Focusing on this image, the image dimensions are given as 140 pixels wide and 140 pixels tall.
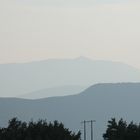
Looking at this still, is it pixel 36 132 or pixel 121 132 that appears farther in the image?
pixel 121 132

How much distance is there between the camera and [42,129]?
153ft

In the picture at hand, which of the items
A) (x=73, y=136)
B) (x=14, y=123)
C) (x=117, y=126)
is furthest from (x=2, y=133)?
(x=117, y=126)

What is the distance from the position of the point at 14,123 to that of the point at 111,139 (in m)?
7.26

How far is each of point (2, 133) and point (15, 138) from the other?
212 centimetres

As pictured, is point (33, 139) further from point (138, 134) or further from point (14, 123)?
point (138, 134)

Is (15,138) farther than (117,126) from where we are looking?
No

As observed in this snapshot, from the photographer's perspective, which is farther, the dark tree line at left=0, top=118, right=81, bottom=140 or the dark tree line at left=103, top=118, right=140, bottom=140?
the dark tree line at left=103, top=118, right=140, bottom=140

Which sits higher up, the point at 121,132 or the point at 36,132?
the point at 121,132

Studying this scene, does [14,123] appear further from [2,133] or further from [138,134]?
[138,134]

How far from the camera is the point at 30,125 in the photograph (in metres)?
47.3

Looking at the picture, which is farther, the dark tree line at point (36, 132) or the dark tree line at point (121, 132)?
the dark tree line at point (121, 132)

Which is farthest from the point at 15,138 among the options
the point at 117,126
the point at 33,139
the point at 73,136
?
the point at 117,126

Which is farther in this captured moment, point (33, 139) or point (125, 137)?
point (125, 137)

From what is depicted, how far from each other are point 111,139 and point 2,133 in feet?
26.3
